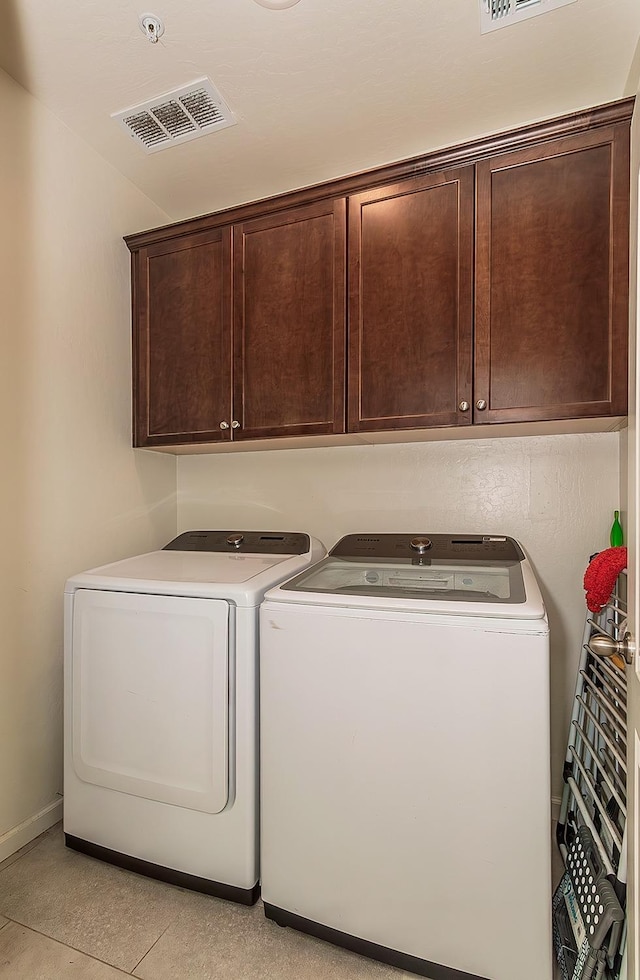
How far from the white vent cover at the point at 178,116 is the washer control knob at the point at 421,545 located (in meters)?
1.68

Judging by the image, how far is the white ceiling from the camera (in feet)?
4.75

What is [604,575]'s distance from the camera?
1.53m

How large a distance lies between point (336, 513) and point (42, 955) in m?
1.70

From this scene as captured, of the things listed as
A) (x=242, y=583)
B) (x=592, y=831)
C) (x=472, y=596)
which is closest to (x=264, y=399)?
(x=242, y=583)

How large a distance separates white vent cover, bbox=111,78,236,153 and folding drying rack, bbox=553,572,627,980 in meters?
2.04

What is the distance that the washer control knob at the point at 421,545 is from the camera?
1.88 m

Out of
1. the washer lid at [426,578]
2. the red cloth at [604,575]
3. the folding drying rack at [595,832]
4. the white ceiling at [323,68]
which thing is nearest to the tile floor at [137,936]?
the folding drying rack at [595,832]

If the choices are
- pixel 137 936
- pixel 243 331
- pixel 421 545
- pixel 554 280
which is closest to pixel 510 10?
pixel 554 280

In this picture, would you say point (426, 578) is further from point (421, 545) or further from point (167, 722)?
point (167, 722)

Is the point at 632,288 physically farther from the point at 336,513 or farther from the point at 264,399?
the point at 336,513

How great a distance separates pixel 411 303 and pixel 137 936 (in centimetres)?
210

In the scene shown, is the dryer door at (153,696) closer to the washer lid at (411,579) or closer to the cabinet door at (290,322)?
the washer lid at (411,579)

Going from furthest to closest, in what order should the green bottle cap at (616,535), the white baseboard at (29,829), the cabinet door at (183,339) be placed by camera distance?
the cabinet door at (183,339) → the green bottle cap at (616,535) → the white baseboard at (29,829)

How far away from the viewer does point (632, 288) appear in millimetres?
1021
